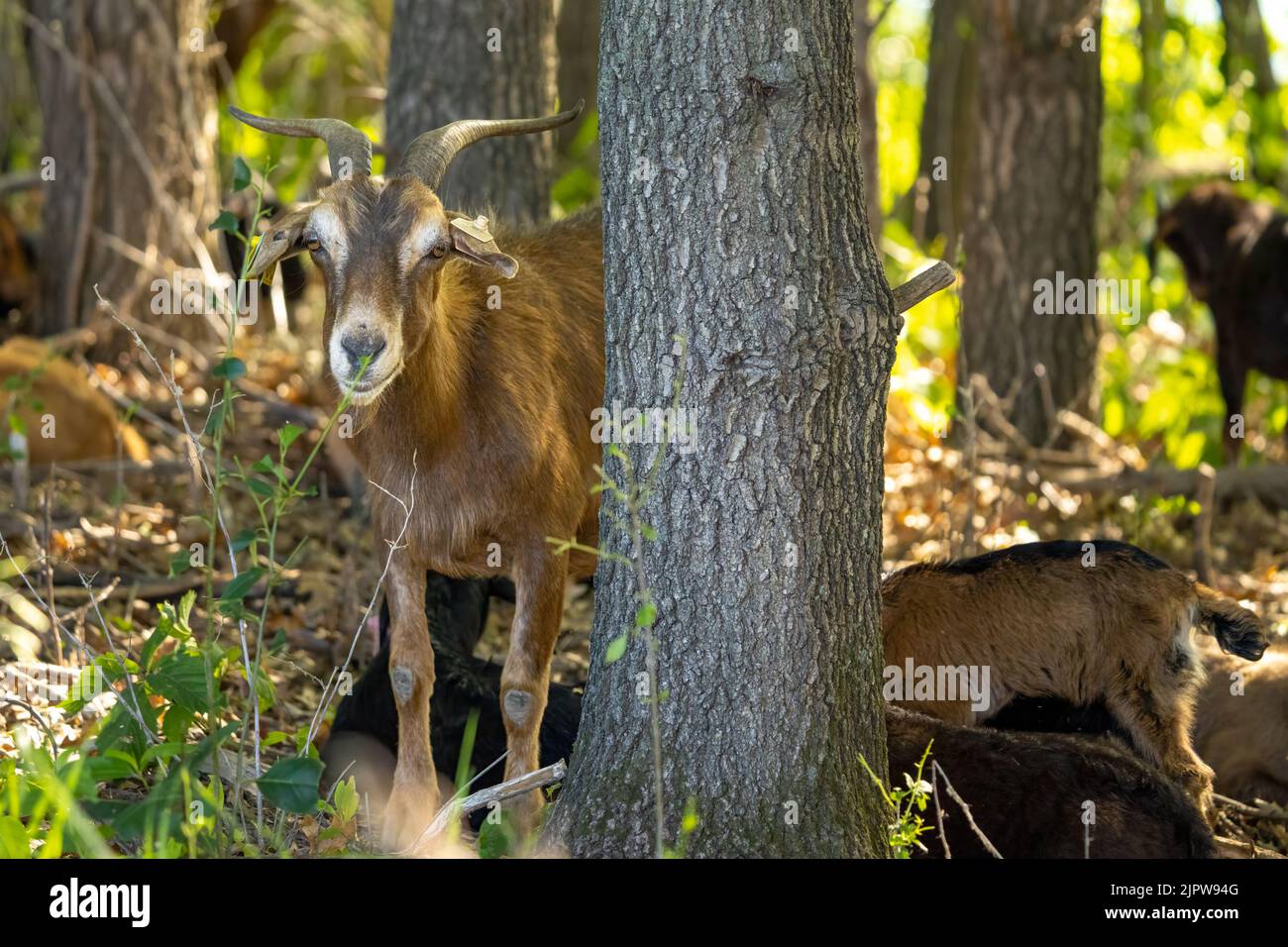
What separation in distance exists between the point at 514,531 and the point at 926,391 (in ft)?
16.9

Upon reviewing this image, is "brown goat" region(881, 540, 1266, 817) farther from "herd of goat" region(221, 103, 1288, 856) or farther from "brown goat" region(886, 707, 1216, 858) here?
"brown goat" region(886, 707, 1216, 858)

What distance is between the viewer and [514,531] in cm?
567

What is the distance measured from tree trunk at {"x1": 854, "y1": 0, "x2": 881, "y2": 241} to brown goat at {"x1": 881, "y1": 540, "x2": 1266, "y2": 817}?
2682 mm

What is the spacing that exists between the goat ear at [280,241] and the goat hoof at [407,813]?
6.40 feet

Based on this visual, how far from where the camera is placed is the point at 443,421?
5.57 metres

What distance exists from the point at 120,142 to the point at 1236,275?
7592mm

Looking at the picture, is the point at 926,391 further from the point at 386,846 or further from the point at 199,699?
the point at 199,699

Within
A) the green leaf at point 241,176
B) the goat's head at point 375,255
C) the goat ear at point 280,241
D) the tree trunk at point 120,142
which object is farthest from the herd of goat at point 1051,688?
the tree trunk at point 120,142

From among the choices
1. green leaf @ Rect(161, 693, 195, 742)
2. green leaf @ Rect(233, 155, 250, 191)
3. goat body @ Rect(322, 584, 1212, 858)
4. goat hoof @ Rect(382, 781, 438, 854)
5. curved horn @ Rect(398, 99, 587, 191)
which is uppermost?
curved horn @ Rect(398, 99, 587, 191)

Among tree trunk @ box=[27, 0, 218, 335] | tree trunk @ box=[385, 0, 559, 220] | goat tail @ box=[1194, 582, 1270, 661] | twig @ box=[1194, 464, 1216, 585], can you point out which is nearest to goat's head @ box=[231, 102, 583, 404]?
tree trunk @ box=[385, 0, 559, 220]

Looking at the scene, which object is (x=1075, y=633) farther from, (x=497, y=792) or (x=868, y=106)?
(x=868, y=106)

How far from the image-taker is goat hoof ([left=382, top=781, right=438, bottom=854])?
5305mm

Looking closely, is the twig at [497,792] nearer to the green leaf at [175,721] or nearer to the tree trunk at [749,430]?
the tree trunk at [749,430]

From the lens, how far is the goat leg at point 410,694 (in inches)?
215
